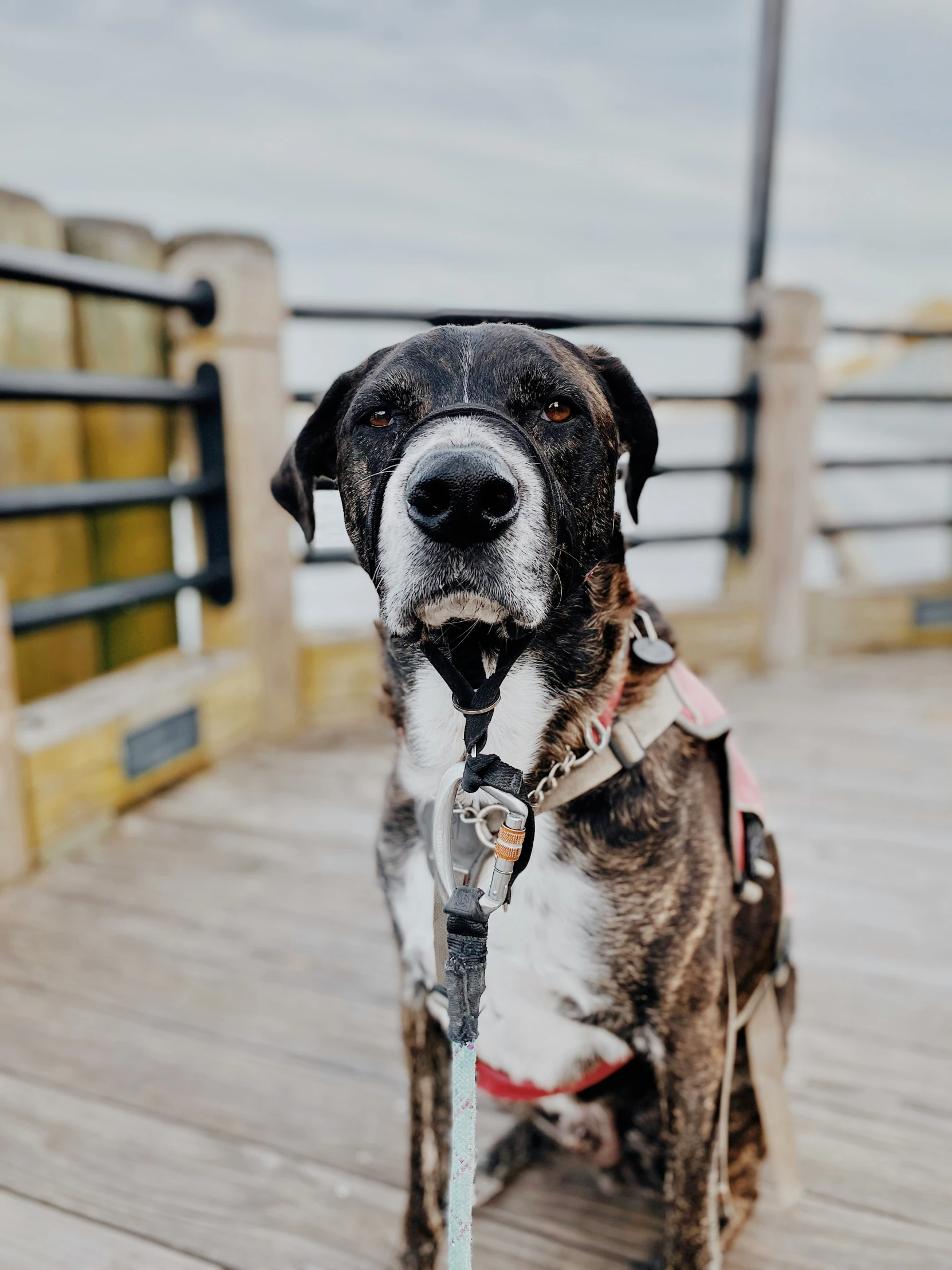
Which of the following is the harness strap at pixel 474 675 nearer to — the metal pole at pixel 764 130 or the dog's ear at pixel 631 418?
the dog's ear at pixel 631 418

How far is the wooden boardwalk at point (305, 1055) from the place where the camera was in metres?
1.56

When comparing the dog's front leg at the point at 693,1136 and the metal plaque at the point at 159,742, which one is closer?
the dog's front leg at the point at 693,1136

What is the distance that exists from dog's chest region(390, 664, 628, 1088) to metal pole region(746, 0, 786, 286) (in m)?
4.18

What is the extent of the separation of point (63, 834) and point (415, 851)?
6.14 ft

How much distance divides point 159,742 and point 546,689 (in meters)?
2.27

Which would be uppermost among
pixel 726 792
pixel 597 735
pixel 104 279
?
pixel 104 279

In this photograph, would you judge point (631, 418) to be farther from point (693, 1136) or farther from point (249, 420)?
point (249, 420)

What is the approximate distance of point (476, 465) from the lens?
1.02 m

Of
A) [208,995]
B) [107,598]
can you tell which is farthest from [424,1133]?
[107,598]

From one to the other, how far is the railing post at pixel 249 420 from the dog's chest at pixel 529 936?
8.06ft

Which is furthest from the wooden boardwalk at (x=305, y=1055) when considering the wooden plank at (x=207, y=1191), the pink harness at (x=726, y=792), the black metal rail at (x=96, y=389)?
the black metal rail at (x=96, y=389)

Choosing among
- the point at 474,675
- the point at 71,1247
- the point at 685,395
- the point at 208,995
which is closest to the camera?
the point at 474,675

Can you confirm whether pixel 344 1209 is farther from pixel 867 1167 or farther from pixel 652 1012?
pixel 867 1167

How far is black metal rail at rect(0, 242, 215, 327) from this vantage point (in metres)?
2.58
